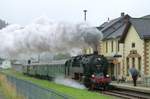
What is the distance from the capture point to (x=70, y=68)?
1475 inches

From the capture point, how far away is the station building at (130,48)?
47688 mm

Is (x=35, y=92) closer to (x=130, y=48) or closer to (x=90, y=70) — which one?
(x=90, y=70)

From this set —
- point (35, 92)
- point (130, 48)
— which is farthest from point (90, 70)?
point (130, 48)

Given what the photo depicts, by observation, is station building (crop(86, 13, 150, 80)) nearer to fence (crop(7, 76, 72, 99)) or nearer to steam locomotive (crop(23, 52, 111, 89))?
steam locomotive (crop(23, 52, 111, 89))

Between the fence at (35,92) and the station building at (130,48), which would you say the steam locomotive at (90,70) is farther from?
the station building at (130,48)

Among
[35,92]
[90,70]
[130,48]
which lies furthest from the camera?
[130,48]

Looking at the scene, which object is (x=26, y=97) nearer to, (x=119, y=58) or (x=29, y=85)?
(x=29, y=85)

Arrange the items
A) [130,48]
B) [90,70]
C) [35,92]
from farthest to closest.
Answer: [130,48] → [90,70] → [35,92]

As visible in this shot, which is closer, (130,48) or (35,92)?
(35,92)

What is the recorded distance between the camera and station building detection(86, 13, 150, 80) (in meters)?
47.7

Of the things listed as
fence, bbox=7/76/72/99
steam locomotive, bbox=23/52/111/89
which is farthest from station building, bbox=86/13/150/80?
fence, bbox=7/76/72/99

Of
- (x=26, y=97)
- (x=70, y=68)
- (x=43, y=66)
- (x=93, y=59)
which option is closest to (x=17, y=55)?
(x=43, y=66)

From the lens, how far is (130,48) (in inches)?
2051

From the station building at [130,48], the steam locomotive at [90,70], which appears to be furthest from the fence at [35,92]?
the station building at [130,48]
